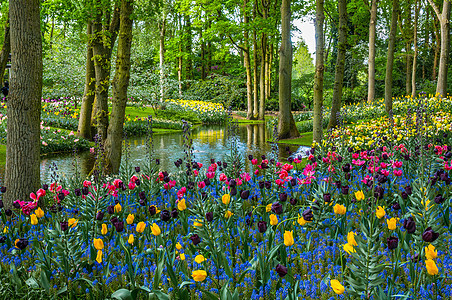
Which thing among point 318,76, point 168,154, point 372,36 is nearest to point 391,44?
point 372,36

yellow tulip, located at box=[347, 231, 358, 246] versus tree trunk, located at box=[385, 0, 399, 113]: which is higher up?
tree trunk, located at box=[385, 0, 399, 113]

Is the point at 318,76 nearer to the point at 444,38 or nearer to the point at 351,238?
the point at 351,238

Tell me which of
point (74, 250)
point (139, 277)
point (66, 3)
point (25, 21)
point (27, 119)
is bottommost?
point (139, 277)

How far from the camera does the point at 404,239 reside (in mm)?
3111

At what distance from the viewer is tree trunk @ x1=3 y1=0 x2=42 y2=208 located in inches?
187

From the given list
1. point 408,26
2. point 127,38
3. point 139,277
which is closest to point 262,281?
point 139,277

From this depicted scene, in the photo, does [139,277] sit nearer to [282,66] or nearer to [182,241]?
[182,241]

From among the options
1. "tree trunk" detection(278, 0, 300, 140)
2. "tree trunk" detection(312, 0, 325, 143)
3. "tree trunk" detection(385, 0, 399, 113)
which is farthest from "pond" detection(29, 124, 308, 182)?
"tree trunk" detection(385, 0, 399, 113)

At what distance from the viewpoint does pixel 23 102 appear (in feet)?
15.6

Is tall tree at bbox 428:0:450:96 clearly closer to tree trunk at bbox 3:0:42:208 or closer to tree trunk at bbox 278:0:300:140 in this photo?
tree trunk at bbox 278:0:300:140

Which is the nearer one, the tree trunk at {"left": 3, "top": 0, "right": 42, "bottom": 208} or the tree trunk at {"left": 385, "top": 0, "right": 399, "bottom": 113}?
the tree trunk at {"left": 3, "top": 0, "right": 42, "bottom": 208}

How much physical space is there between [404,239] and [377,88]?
34892 mm

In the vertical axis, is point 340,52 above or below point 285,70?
above

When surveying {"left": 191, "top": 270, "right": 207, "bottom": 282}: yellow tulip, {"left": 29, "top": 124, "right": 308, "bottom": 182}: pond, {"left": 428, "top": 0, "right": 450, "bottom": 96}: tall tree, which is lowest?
{"left": 29, "top": 124, "right": 308, "bottom": 182}: pond
